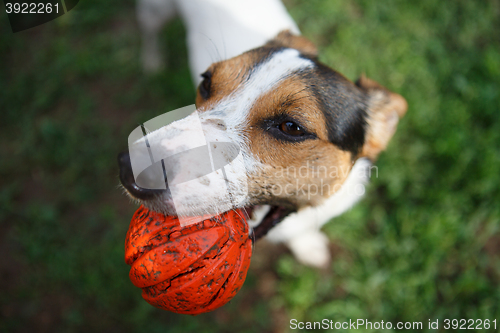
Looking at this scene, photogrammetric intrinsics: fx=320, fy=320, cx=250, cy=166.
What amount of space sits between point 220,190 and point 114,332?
8.34ft

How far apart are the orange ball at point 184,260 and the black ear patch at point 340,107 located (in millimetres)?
1030

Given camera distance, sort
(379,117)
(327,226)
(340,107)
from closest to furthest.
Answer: (340,107) → (379,117) → (327,226)

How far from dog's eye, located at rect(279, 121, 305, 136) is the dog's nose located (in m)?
0.89

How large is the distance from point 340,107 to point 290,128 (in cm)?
46

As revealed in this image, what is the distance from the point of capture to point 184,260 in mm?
1659

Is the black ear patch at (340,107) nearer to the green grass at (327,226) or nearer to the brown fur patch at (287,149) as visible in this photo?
the brown fur patch at (287,149)

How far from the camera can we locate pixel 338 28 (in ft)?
16.5

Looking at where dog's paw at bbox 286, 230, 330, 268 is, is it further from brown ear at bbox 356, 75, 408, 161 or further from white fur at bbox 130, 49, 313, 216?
white fur at bbox 130, 49, 313, 216

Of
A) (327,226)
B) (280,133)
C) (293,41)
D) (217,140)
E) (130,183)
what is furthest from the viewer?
(327,226)

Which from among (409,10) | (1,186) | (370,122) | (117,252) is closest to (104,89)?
(1,186)

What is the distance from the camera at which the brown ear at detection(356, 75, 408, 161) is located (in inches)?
108

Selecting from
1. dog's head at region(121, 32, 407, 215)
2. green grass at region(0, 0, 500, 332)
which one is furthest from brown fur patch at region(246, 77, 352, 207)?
green grass at region(0, 0, 500, 332)

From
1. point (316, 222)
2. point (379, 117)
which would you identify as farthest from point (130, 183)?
point (379, 117)

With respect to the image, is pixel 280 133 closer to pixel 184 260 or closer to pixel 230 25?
pixel 184 260
